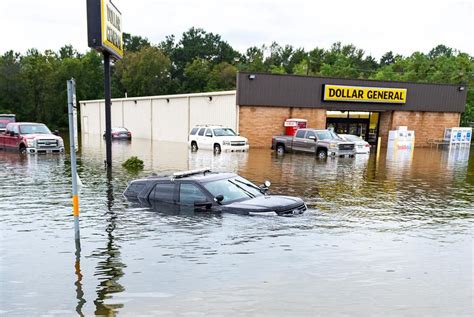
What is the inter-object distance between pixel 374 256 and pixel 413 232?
2.18 m

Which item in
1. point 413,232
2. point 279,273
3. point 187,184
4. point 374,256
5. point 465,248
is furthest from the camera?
point 187,184

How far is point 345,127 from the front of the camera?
4450 centimetres

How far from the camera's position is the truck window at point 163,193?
1140cm

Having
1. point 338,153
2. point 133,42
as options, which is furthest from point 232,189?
point 133,42

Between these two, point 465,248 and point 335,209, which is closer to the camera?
point 465,248

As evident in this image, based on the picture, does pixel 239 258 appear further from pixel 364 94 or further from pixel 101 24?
pixel 364 94

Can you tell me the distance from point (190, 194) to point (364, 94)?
30503 mm

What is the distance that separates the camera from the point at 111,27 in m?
19.7

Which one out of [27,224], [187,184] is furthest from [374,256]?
[27,224]

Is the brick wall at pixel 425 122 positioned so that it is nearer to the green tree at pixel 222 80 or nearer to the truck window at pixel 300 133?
the truck window at pixel 300 133

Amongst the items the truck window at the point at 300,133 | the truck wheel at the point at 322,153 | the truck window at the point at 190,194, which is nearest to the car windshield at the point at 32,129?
the truck window at the point at 300,133

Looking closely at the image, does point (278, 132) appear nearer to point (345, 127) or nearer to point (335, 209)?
point (345, 127)

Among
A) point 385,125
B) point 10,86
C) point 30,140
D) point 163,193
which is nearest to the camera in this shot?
point 163,193

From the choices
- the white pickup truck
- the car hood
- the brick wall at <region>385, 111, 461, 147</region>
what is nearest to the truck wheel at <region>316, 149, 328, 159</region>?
the white pickup truck
